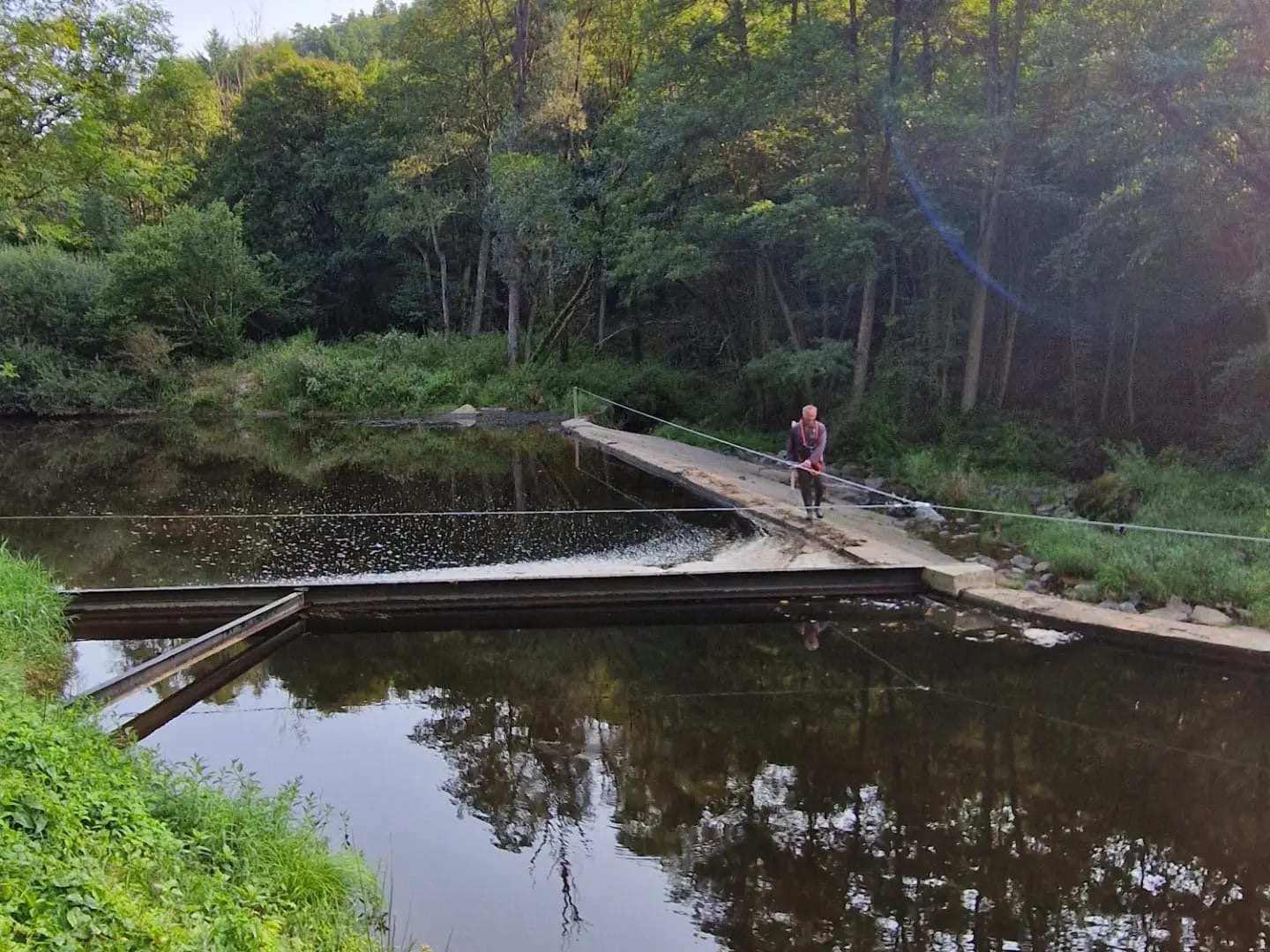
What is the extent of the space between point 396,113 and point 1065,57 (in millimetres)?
22414

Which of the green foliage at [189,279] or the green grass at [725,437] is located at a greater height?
the green foliage at [189,279]

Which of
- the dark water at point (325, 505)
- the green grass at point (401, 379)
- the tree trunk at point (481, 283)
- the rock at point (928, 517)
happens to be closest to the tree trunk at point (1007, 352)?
the rock at point (928, 517)

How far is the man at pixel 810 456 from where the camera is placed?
1023cm

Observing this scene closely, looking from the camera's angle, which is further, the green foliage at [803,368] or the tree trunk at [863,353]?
the tree trunk at [863,353]

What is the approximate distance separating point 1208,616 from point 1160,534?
1.99 metres

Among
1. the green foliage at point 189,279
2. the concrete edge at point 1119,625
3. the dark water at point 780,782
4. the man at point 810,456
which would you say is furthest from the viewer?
the green foliage at point 189,279

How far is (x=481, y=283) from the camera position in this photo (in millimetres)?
29484

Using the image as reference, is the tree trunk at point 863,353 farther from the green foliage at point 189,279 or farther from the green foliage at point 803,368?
the green foliage at point 189,279

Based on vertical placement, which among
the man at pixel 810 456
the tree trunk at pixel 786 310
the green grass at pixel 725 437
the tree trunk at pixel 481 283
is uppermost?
the tree trunk at pixel 481 283

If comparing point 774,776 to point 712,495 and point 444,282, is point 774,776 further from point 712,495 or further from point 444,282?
point 444,282

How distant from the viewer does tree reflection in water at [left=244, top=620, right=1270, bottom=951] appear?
385cm

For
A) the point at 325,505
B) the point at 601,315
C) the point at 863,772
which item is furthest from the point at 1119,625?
the point at 601,315

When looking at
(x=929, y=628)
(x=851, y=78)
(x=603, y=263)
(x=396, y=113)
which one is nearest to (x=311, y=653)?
(x=929, y=628)

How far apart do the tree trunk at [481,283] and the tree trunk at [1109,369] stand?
18.7m
